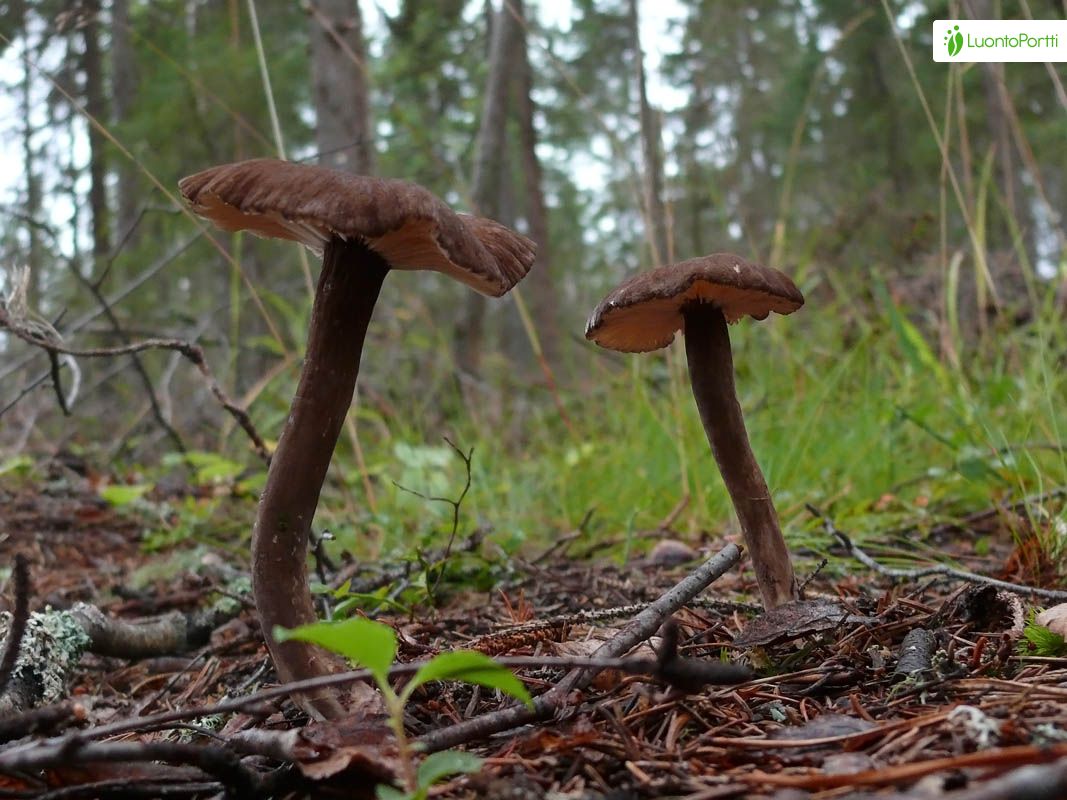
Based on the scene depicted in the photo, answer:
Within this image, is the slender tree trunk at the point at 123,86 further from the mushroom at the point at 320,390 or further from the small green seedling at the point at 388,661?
the small green seedling at the point at 388,661

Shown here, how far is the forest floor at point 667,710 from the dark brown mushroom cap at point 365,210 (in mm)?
810

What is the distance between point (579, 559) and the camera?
320cm

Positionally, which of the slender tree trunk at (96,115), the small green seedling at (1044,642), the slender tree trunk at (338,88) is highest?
the slender tree trunk at (96,115)

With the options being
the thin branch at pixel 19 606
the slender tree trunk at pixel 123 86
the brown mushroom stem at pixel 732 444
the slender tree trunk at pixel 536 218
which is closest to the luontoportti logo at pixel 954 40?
the brown mushroom stem at pixel 732 444

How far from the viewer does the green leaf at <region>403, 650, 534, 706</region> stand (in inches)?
41.7

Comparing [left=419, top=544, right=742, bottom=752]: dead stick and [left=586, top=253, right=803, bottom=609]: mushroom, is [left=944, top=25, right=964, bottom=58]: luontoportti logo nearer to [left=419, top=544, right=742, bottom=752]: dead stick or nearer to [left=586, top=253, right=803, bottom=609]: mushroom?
[left=586, top=253, right=803, bottom=609]: mushroom

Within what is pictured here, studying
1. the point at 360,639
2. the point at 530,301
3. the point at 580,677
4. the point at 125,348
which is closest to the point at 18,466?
the point at 125,348

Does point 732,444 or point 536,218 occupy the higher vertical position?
point 536,218

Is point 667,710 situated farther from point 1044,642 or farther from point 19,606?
point 19,606

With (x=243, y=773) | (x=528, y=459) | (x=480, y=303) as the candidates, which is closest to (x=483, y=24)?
(x=480, y=303)

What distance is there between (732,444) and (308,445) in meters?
0.99

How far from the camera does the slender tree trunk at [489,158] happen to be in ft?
22.9

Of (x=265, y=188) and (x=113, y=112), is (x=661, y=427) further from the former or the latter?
(x=113, y=112)

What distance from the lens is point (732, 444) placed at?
194cm
